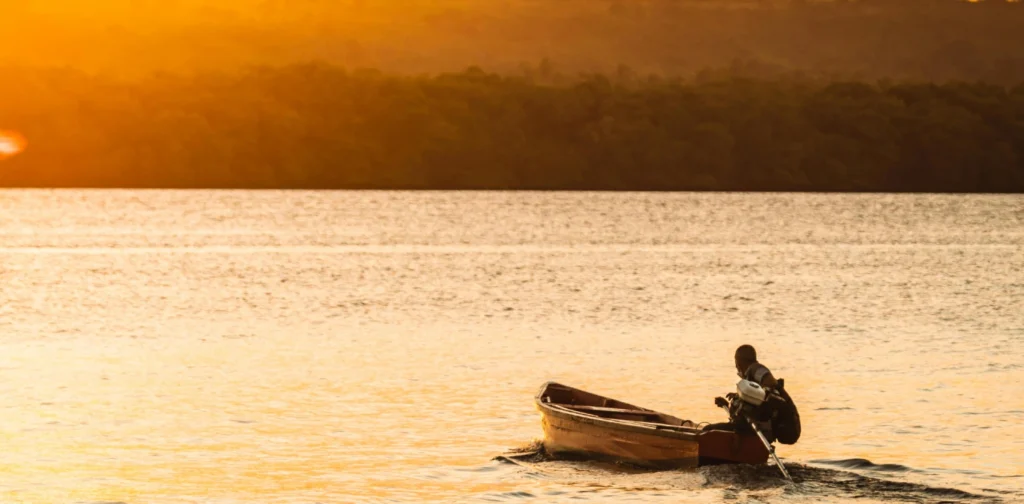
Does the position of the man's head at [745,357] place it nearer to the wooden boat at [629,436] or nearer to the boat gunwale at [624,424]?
the wooden boat at [629,436]

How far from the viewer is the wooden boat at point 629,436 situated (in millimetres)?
23984

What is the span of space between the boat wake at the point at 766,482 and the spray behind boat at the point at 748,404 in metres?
0.94

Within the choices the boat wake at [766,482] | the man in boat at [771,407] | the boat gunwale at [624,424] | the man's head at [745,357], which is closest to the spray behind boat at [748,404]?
the man in boat at [771,407]

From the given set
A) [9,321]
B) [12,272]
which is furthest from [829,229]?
[9,321]

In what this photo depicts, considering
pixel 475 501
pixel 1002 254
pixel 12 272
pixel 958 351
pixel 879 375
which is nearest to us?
pixel 475 501

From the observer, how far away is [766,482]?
973 inches

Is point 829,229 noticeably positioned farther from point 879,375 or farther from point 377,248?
point 879,375

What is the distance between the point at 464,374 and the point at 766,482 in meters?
17.6

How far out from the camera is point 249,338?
2085 inches

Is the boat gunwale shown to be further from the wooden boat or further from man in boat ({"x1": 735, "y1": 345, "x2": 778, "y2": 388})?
man in boat ({"x1": 735, "y1": 345, "x2": 778, "y2": 388})

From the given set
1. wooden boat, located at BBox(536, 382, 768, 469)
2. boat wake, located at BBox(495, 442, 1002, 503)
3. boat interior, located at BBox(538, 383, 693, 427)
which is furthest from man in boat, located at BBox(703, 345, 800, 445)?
boat interior, located at BBox(538, 383, 693, 427)

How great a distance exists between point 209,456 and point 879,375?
67.7ft

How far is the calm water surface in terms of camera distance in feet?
84.9

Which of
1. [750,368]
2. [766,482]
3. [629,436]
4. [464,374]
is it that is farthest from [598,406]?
[464,374]
